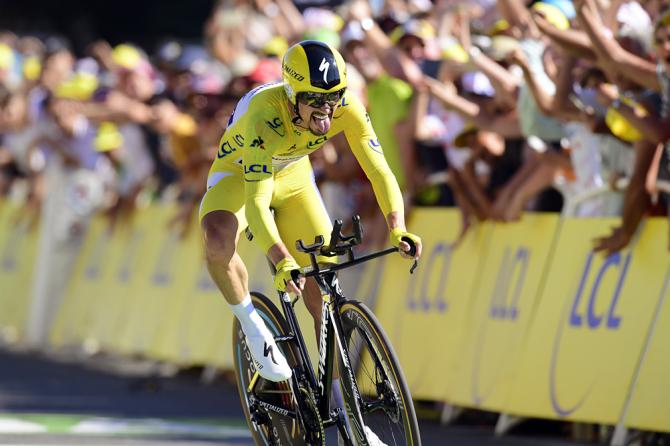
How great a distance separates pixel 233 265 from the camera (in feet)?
26.7

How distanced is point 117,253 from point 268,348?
882 centimetres

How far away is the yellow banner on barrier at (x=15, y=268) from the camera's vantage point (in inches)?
728

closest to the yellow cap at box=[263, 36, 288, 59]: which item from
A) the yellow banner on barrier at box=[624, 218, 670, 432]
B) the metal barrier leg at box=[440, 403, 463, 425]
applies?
the metal barrier leg at box=[440, 403, 463, 425]

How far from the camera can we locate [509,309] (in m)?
10.4

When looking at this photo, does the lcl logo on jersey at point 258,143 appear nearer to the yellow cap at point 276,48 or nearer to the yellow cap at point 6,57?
the yellow cap at point 276,48

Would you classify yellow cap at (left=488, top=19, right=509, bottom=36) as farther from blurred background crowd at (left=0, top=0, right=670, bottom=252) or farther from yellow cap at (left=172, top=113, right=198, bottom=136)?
yellow cap at (left=172, top=113, right=198, bottom=136)

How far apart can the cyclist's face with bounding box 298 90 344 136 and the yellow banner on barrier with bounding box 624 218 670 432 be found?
8.19 feet

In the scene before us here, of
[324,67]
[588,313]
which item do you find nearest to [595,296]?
[588,313]

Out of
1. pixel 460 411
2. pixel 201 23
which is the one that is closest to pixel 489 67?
pixel 460 411

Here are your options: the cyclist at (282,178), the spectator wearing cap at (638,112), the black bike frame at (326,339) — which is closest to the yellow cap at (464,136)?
the spectator wearing cap at (638,112)

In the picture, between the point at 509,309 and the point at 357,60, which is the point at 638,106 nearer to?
the point at 509,309

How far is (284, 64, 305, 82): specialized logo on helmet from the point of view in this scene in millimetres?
7438

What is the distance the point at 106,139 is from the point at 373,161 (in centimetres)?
970

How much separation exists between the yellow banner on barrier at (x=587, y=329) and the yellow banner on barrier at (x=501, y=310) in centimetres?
15
